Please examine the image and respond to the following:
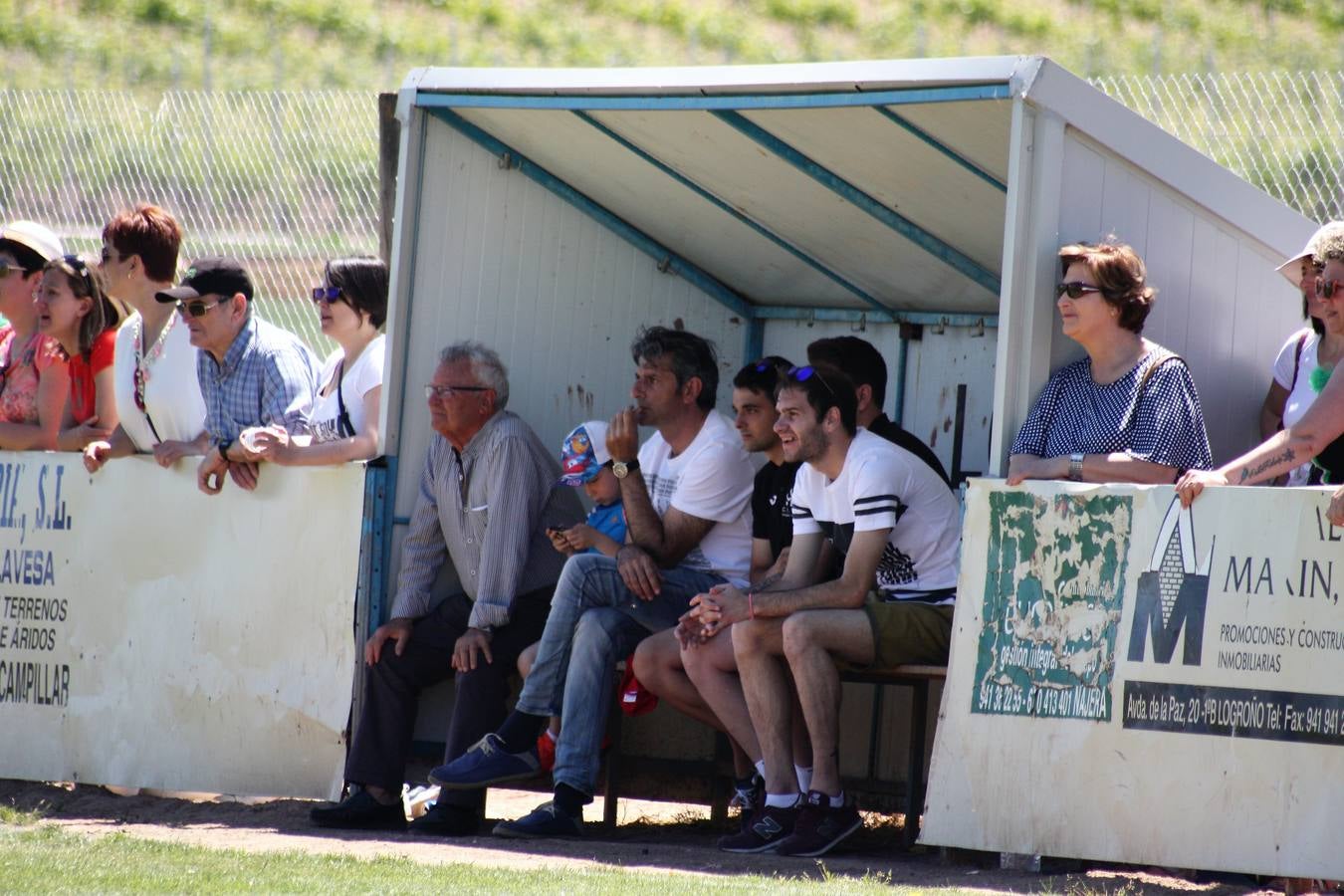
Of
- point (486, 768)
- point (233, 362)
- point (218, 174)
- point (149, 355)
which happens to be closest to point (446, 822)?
point (486, 768)

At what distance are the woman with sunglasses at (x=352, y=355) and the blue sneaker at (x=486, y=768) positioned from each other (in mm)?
1215

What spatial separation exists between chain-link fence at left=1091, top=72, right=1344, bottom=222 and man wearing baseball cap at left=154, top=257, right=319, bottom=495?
4.63m

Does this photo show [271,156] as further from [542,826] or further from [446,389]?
[542,826]

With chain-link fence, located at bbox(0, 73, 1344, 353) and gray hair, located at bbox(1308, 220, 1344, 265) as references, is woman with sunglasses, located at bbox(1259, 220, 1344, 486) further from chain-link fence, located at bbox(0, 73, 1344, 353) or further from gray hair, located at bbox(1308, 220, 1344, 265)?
chain-link fence, located at bbox(0, 73, 1344, 353)

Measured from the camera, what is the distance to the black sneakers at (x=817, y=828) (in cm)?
575

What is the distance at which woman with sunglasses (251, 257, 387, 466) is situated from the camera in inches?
280

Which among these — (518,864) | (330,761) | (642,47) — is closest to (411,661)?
(330,761)

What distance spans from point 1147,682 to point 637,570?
73.6 inches

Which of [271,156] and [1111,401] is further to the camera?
[271,156]

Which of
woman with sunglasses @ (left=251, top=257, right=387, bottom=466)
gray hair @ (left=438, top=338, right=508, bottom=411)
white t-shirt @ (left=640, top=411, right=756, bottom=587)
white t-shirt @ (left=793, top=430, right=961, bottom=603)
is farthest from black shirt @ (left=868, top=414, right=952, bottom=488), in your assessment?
woman with sunglasses @ (left=251, top=257, right=387, bottom=466)

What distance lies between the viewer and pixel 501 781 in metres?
6.50

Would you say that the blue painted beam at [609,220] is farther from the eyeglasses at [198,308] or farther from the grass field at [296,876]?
the grass field at [296,876]

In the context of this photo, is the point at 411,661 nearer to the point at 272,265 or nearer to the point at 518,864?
the point at 518,864

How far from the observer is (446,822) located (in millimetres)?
6434
